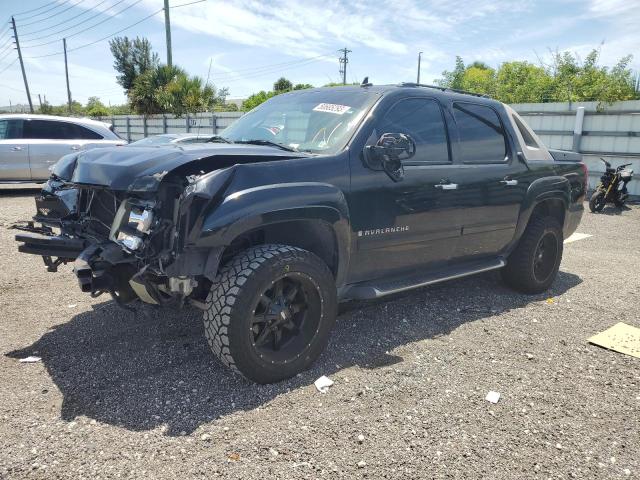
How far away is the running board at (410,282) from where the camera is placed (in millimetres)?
3585

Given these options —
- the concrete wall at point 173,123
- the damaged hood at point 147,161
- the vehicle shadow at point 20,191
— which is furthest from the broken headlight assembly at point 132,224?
the concrete wall at point 173,123

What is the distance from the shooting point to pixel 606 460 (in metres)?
2.54

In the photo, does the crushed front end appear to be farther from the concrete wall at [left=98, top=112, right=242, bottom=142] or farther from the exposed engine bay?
the concrete wall at [left=98, top=112, right=242, bottom=142]

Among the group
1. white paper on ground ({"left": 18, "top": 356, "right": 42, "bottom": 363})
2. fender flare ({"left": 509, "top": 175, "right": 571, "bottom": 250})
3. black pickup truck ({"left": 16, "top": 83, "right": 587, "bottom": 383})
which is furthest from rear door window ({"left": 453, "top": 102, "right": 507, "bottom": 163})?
white paper on ground ({"left": 18, "top": 356, "right": 42, "bottom": 363})

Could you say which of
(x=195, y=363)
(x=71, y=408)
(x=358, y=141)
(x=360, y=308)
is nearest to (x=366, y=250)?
(x=358, y=141)

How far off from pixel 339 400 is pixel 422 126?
220 centimetres

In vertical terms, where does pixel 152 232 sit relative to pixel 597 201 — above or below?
above

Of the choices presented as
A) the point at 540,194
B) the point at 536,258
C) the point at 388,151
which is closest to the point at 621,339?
the point at 536,258

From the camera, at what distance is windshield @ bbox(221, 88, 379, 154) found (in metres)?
3.55

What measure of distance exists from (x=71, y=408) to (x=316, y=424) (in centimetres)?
135

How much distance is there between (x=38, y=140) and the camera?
10656 millimetres

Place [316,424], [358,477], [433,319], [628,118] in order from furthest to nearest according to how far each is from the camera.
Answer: [628,118] < [433,319] < [316,424] < [358,477]

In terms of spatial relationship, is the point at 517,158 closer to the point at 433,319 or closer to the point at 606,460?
the point at 433,319

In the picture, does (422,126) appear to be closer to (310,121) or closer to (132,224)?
(310,121)
